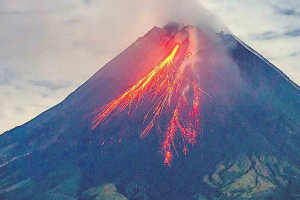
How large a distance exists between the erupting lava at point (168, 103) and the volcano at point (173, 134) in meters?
0.22

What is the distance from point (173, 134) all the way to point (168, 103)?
7.79 m

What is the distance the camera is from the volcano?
8000 centimetres

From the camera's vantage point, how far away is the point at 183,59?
325ft

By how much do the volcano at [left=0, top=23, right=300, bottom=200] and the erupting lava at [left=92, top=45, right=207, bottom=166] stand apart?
22 centimetres

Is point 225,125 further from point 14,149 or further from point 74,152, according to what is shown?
point 14,149

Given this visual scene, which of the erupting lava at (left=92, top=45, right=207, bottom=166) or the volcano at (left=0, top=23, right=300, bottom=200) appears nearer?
the volcano at (left=0, top=23, right=300, bottom=200)

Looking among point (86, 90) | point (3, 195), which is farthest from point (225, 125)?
point (3, 195)

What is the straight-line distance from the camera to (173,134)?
85.2 metres

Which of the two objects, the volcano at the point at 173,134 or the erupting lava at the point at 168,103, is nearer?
the volcano at the point at 173,134

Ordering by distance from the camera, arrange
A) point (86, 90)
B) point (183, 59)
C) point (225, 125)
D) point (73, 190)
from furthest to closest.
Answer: point (86, 90) → point (183, 59) → point (225, 125) → point (73, 190)

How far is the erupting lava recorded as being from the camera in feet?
280

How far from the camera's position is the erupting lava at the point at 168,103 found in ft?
280

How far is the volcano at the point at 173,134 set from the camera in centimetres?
8000

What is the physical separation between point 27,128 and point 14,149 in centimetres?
938
